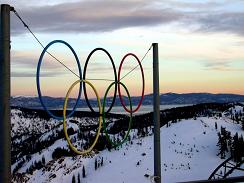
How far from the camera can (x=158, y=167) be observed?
13477mm

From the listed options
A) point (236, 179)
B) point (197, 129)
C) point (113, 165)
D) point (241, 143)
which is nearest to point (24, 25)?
point (236, 179)

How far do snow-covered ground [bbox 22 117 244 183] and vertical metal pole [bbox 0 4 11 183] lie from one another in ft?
367

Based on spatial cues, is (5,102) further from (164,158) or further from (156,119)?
(164,158)

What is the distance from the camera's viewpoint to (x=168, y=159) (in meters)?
138

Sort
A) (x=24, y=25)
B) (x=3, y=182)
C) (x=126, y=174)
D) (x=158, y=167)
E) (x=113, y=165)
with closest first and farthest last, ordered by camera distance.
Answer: (x=3, y=182) → (x=24, y=25) → (x=158, y=167) → (x=126, y=174) → (x=113, y=165)

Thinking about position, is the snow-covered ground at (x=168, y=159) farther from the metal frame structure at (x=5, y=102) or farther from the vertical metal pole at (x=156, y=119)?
the metal frame structure at (x=5, y=102)

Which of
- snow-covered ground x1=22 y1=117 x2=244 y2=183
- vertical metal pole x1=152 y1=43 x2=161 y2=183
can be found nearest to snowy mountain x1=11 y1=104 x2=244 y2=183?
snow-covered ground x1=22 y1=117 x2=244 y2=183

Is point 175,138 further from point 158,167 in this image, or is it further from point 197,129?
point 158,167

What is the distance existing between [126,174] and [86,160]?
1559 inches

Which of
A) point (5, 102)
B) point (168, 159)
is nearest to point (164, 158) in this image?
point (168, 159)

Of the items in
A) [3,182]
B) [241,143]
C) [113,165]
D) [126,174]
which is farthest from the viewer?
[113,165]

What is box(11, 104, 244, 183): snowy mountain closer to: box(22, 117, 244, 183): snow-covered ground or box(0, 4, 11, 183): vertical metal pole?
box(22, 117, 244, 183): snow-covered ground

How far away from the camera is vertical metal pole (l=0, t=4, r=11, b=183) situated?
29.0 ft

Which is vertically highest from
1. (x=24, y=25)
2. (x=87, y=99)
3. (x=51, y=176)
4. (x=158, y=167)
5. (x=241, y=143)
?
(x=24, y=25)
